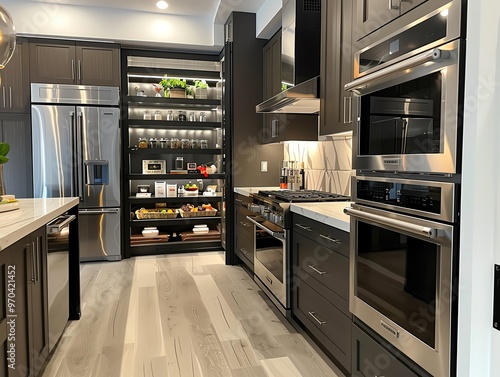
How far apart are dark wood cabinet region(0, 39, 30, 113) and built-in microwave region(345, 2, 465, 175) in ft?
13.9

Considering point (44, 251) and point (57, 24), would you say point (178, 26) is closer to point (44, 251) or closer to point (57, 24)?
point (57, 24)

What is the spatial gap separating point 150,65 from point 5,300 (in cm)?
415

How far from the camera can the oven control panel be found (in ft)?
4.27

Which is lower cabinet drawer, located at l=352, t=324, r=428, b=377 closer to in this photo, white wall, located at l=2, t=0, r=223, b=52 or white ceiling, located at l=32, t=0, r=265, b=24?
white ceiling, located at l=32, t=0, r=265, b=24

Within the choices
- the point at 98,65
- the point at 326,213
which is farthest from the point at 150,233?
the point at 326,213

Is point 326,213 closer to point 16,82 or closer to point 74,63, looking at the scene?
point 74,63

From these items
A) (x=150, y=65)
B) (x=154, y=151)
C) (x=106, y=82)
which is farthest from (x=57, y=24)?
(x=154, y=151)

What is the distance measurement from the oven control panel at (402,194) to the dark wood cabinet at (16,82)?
14.2ft

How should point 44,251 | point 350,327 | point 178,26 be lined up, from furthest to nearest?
point 178,26 → point 44,251 → point 350,327

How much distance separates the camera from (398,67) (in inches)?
54.7

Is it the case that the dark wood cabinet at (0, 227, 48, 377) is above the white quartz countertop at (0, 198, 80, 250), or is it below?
below

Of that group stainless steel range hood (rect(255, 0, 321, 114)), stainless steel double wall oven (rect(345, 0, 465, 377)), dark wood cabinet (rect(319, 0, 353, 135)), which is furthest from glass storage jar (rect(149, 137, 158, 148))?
stainless steel double wall oven (rect(345, 0, 465, 377))

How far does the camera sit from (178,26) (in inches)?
190

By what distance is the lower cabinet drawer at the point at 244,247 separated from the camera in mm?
3894
